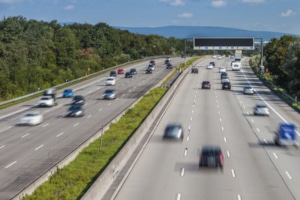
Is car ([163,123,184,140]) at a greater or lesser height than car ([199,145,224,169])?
lesser

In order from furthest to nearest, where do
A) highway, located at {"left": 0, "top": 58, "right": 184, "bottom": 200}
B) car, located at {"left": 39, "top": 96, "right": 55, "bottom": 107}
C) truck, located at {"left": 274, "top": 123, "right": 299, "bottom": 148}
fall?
car, located at {"left": 39, "top": 96, "right": 55, "bottom": 107} < truck, located at {"left": 274, "top": 123, "right": 299, "bottom": 148} < highway, located at {"left": 0, "top": 58, "right": 184, "bottom": 200}

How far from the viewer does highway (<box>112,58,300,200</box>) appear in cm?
2584

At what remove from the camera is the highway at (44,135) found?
31.2 metres

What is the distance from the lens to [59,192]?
2472 cm

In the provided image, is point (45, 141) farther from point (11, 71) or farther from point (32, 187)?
point (11, 71)

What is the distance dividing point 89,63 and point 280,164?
10134cm

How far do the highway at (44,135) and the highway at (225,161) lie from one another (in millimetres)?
5932

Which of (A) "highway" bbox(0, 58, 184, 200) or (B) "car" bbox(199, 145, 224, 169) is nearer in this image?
(B) "car" bbox(199, 145, 224, 169)

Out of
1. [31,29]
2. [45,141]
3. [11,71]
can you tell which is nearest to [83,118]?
[45,141]

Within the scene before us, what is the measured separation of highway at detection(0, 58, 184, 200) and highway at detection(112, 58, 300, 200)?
5.93 meters

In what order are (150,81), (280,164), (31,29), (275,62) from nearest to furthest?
(280,164) → (150,81) → (275,62) → (31,29)

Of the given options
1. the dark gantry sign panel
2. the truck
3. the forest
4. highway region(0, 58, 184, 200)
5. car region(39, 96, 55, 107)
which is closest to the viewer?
highway region(0, 58, 184, 200)

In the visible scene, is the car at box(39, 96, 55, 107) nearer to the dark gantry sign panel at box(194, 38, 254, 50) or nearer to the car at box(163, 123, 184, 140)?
the car at box(163, 123, 184, 140)

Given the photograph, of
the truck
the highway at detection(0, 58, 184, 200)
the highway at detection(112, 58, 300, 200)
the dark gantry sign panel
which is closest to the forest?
the dark gantry sign panel
